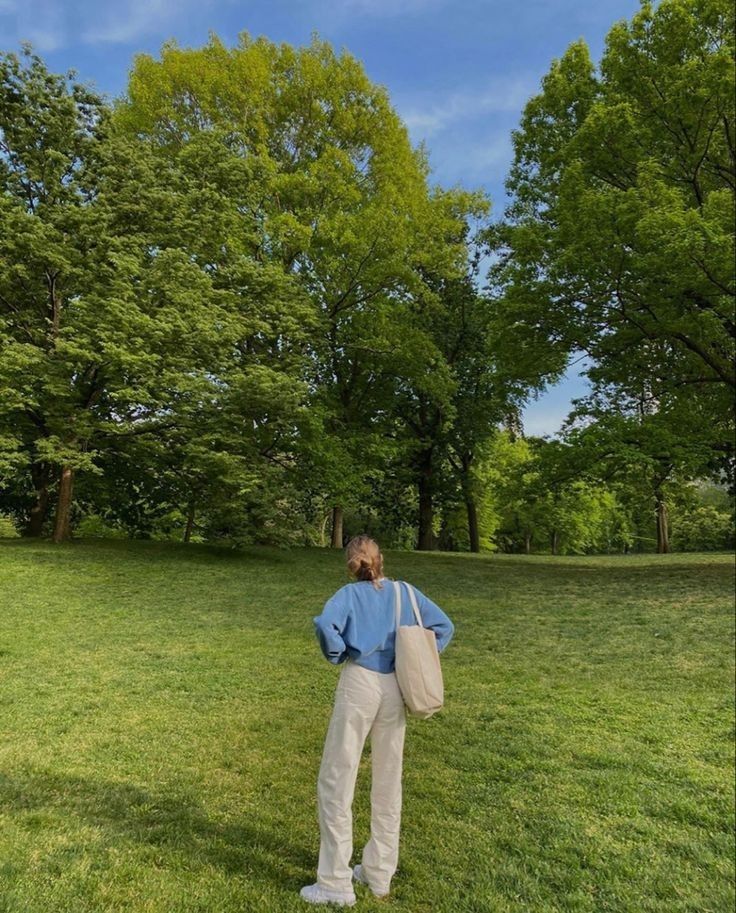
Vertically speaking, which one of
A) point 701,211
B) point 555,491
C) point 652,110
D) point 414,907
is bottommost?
point 414,907

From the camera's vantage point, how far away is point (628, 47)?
15.8 m

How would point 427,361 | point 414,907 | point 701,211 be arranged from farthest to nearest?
point 427,361 → point 701,211 → point 414,907

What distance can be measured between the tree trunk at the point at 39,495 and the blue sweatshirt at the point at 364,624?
59.3 ft

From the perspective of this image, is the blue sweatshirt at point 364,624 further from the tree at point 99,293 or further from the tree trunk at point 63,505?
the tree trunk at point 63,505

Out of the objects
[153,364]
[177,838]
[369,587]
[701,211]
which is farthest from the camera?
[153,364]

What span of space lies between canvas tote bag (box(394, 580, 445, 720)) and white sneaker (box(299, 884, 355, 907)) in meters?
0.94

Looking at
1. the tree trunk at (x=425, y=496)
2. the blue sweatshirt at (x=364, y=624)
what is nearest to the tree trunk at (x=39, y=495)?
the tree trunk at (x=425, y=496)

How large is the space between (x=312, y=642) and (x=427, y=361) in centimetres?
1495

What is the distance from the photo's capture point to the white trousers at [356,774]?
309cm

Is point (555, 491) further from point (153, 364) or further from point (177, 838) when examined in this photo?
point (177, 838)

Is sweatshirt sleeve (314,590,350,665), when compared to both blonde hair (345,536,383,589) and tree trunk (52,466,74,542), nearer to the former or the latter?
blonde hair (345,536,383,589)

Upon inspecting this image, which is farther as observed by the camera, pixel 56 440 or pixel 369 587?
pixel 56 440

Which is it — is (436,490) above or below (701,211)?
below

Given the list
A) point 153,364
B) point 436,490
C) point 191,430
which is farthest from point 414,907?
point 436,490
